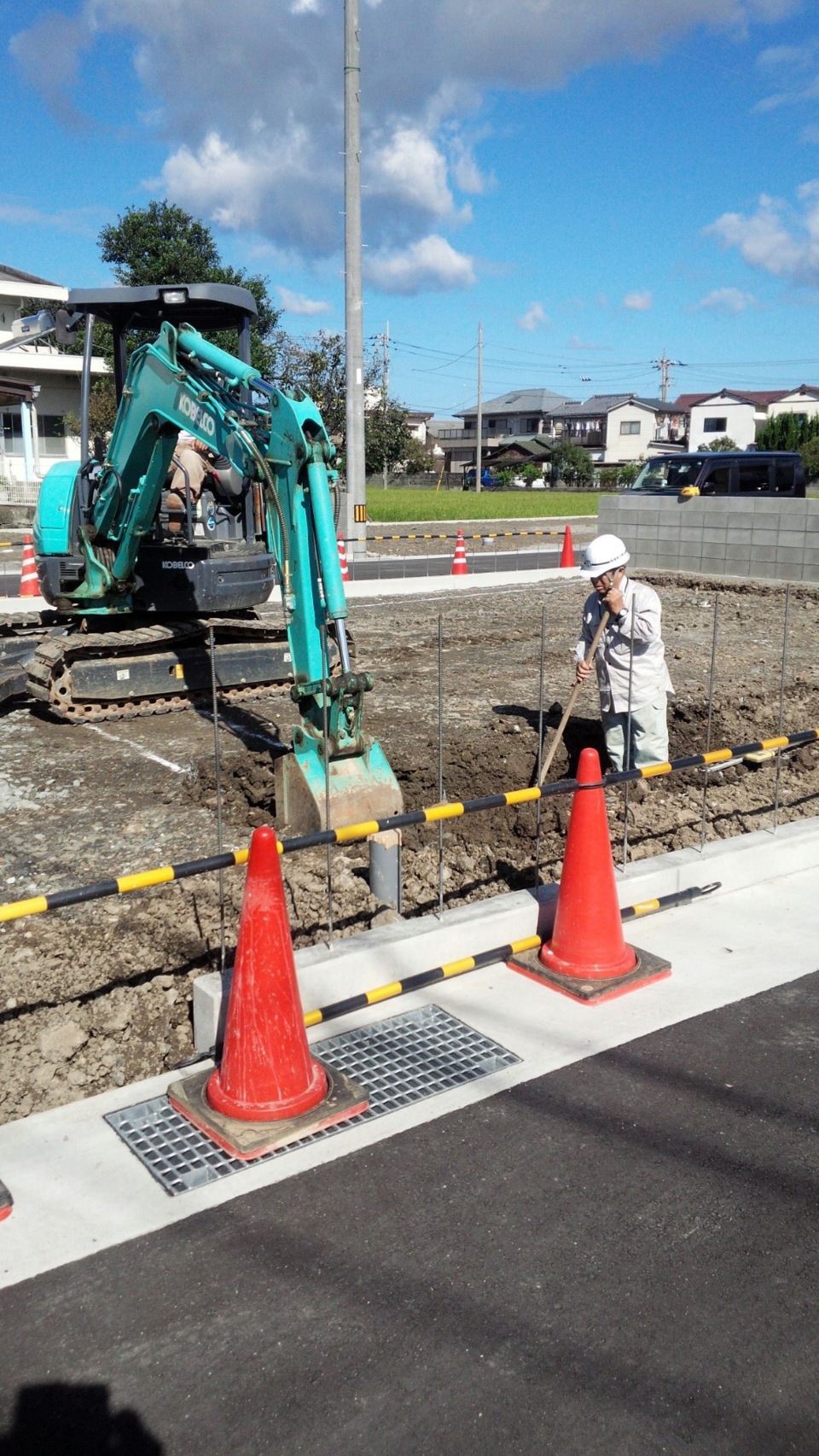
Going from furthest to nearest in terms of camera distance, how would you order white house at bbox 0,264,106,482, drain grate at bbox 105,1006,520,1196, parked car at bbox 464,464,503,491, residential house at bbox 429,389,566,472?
1. residential house at bbox 429,389,566,472
2. parked car at bbox 464,464,503,491
3. white house at bbox 0,264,106,482
4. drain grate at bbox 105,1006,520,1196

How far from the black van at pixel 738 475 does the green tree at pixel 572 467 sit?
182 feet

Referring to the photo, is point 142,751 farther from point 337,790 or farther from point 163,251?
point 163,251

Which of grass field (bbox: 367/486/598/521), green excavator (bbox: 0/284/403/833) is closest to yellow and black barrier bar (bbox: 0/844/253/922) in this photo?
green excavator (bbox: 0/284/403/833)

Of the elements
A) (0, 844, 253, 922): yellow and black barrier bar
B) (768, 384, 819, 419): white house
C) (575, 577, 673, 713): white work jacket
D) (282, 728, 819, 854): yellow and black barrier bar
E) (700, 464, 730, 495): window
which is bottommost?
(0, 844, 253, 922): yellow and black barrier bar

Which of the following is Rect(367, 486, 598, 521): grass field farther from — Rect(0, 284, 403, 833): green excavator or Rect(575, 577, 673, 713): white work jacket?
Rect(575, 577, 673, 713): white work jacket

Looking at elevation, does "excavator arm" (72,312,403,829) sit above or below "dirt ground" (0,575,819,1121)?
above

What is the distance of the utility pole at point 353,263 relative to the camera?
20.7 meters

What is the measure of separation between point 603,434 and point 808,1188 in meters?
98.8

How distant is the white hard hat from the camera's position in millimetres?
6508

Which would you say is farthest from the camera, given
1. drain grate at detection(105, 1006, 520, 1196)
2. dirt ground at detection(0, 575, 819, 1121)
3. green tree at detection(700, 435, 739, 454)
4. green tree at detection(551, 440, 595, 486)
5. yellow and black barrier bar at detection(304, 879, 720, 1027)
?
green tree at detection(700, 435, 739, 454)

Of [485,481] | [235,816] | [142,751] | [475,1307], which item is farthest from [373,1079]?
[485,481]

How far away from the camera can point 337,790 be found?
20.1 ft

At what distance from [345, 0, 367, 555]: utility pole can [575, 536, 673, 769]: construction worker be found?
15.7m

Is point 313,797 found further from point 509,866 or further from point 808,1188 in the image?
point 808,1188
